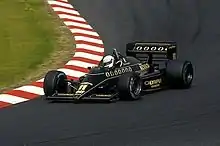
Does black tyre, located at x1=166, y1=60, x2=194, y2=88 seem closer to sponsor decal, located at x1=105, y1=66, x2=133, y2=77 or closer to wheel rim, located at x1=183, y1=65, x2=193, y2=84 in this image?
wheel rim, located at x1=183, y1=65, x2=193, y2=84

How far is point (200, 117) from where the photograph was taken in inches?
406

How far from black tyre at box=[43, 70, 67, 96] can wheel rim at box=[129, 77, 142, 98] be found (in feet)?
4.29

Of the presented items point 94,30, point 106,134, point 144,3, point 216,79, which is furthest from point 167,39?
point 106,134

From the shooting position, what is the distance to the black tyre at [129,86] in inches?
458

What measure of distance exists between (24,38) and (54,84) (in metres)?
6.14

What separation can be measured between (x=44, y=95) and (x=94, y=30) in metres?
6.42

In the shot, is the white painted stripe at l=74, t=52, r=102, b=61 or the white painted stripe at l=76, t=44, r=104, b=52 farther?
the white painted stripe at l=76, t=44, r=104, b=52

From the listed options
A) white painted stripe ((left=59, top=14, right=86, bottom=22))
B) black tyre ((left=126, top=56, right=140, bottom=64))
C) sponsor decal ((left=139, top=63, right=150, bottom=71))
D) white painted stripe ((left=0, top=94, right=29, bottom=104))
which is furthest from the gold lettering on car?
white painted stripe ((left=59, top=14, right=86, bottom=22))

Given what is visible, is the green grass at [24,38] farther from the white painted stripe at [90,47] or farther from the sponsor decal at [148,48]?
the sponsor decal at [148,48]

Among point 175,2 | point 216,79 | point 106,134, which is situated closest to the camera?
point 106,134

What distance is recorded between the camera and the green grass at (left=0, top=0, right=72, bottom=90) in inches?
582

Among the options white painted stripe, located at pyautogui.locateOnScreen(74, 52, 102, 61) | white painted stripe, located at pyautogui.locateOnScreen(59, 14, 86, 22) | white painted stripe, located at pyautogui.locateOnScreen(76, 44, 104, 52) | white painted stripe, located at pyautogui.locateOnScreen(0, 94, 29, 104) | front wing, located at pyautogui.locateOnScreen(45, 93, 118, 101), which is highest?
white painted stripe, located at pyautogui.locateOnScreen(59, 14, 86, 22)

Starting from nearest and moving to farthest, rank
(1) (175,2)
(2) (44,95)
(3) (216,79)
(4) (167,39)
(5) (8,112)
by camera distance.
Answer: (5) (8,112) < (2) (44,95) < (3) (216,79) < (4) (167,39) < (1) (175,2)

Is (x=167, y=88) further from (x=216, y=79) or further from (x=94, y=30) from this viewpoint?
(x=94, y=30)
